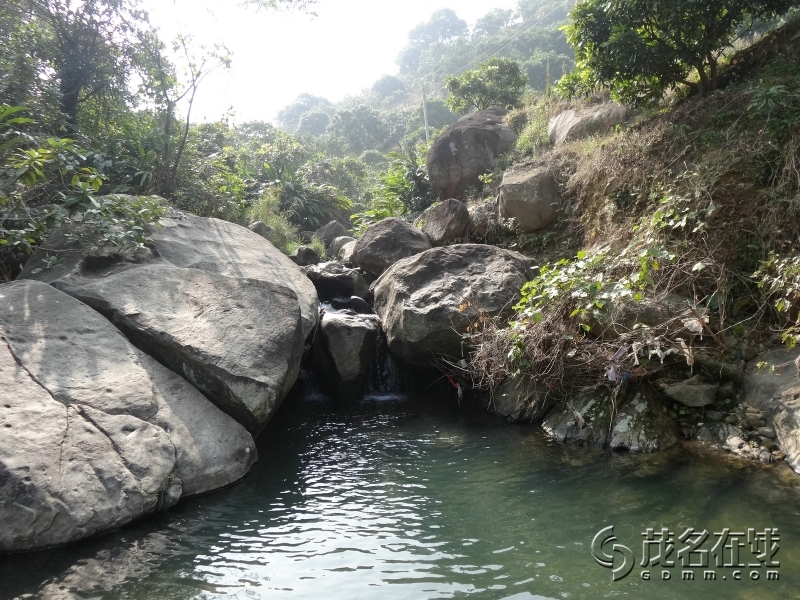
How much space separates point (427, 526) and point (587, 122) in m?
10.3

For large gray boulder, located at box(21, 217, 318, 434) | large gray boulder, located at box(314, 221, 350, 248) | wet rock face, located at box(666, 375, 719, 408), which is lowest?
wet rock face, located at box(666, 375, 719, 408)

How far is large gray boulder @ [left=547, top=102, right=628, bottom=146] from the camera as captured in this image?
12.3 metres

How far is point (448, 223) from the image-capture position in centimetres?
1250

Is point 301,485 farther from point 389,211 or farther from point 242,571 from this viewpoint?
point 389,211

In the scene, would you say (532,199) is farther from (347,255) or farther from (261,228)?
(261,228)

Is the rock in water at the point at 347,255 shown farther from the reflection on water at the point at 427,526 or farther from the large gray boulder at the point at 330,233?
the reflection on water at the point at 427,526

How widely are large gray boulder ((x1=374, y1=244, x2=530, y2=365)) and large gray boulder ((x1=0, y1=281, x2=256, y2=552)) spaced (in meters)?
3.38

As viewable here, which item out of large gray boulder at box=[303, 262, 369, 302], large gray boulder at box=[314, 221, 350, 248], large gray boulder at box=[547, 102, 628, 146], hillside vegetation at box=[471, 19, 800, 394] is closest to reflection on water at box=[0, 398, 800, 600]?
hillside vegetation at box=[471, 19, 800, 394]

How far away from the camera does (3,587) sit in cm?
431

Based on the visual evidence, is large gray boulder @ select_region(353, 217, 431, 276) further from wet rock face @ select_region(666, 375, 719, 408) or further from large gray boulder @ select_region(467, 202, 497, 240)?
wet rock face @ select_region(666, 375, 719, 408)

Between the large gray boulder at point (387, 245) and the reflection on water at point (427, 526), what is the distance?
5497 mm

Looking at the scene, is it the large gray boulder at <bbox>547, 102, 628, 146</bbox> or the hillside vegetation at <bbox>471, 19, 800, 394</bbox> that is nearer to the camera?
the hillside vegetation at <bbox>471, 19, 800, 394</bbox>

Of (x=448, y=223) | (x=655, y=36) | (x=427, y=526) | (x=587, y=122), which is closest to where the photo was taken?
(x=427, y=526)

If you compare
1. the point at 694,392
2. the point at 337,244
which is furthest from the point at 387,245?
the point at 694,392
